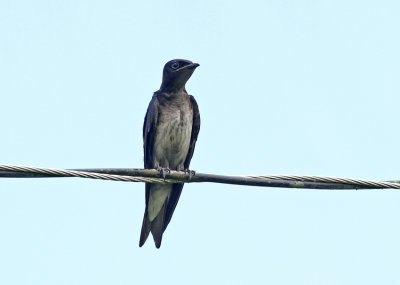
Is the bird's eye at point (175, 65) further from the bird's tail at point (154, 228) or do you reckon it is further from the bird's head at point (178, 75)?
the bird's tail at point (154, 228)

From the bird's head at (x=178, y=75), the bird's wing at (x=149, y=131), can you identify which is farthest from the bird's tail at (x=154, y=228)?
the bird's head at (x=178, y=75)

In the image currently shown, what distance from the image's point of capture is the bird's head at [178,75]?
10.8 metres

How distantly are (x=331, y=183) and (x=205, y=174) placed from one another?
1015 mm

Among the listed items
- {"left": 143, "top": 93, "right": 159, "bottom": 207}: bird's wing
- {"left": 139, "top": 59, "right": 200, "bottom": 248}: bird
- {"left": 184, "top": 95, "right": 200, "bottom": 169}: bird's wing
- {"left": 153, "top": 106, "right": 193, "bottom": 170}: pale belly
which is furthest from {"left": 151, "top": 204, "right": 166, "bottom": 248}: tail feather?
{"left": 184, "top": 95, "right": 200, "bottom": 169}: bird's wing

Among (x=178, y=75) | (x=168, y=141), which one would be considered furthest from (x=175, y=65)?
(x=168, y=141)

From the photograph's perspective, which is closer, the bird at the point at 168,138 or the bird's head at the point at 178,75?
the bird at the point at 168,138

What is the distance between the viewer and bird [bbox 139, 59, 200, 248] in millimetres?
10352

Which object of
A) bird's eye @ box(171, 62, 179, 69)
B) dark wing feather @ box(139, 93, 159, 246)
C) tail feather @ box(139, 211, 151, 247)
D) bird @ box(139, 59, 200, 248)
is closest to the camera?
tail feather @ box(139, 211, 151, 247)

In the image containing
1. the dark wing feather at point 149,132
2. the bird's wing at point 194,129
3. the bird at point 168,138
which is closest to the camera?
the bird at point 168,138

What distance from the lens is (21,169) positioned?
5812mm

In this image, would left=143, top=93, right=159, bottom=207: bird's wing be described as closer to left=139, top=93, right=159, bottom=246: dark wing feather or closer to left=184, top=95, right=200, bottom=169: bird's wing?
left=139, top=93, right=159, bottom=246: dark wing feather

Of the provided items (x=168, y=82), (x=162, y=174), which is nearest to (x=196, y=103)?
(x=168, y=82)

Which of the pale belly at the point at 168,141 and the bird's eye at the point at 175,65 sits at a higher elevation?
the bird's eye at the point at 175,65

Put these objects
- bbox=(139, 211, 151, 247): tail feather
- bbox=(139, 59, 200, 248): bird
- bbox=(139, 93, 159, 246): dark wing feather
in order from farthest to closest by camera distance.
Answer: bbox=(139, 93, 159, 246): dark wing feather < bbox=(139, 59, 200, 248): bird < bbox=(139, 211, 151, 247): tail feather
